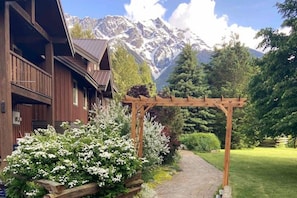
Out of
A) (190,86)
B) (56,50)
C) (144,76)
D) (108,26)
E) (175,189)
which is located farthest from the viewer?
(108,26)

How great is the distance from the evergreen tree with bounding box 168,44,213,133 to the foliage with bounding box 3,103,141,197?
2210 cm

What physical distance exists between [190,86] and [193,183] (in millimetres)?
18955

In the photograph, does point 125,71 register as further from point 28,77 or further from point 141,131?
point 28,77

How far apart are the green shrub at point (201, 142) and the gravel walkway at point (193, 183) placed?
328 inches

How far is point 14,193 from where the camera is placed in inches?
210

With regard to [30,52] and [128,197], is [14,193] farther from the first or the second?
[30,52]

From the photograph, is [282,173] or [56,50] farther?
[282,173]

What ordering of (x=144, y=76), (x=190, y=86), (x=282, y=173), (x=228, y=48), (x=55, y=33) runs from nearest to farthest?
(x=55, y=33), (x=282, y=173), (x=190, y=86), (x=228, y=48), (x=144, y=76)

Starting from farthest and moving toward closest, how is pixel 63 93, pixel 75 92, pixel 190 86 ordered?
pixel 190 86 → pixel 75 92 → pixel 63 93

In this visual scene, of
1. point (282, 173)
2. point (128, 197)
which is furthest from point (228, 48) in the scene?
point (128, 197)

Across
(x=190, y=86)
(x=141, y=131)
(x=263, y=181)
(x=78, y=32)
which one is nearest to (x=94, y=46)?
(x=141, y=131)

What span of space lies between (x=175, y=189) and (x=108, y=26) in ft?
358

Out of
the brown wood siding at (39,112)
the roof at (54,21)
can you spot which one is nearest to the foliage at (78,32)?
the brown wood siding at (39,112)

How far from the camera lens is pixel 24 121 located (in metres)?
10.9
